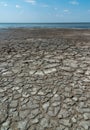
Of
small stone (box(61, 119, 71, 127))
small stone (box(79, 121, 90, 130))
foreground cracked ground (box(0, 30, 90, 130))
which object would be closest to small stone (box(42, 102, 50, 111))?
foreground cracked ground (box(0, 30, 90, 130))

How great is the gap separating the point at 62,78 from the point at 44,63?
176cm

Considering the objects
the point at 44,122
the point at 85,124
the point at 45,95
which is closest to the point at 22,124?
the point at 44,122

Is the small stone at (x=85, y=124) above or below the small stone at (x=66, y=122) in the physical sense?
above

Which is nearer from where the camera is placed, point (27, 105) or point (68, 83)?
point (27, 105)

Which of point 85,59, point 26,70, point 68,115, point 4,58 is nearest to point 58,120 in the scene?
point 68,115

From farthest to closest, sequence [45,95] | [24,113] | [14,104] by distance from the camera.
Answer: [45,95] → [14,104] → [24,113]

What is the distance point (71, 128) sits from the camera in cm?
313

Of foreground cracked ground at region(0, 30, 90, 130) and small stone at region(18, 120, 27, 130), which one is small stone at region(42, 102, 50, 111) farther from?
small stone at region(18, 120, 27, 130)

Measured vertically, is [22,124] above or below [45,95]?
below

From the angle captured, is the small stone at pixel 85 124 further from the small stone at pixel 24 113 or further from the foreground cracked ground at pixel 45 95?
the small stone at pixel 24 113

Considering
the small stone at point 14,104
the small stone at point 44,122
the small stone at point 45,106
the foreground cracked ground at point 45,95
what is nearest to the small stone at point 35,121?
the foreground cracked ground at point 45,95

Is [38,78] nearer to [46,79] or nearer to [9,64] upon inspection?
[46,79]

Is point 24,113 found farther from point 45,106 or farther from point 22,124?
point 45,106

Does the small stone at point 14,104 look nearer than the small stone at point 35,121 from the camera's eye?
No
